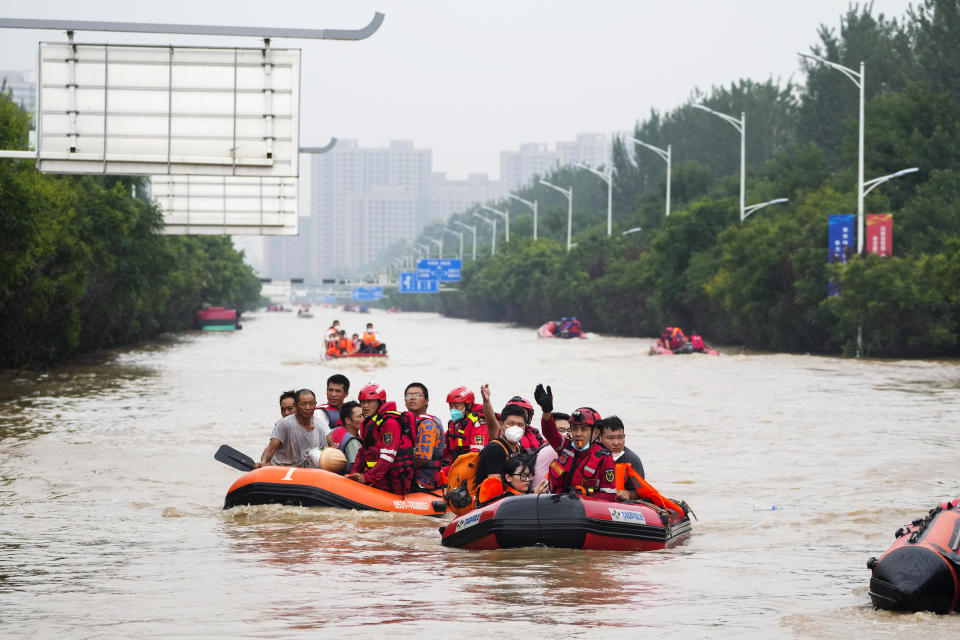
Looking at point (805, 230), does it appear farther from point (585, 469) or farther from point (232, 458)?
point (585, 469)

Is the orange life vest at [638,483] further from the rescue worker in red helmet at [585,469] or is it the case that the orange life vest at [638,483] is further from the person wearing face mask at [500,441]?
the person wearing face mask at [500,441]

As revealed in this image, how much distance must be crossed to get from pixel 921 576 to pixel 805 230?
141 ft

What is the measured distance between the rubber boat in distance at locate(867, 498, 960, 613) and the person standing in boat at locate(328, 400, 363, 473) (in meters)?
6.93

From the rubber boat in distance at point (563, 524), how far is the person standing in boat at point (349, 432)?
3.17 metres

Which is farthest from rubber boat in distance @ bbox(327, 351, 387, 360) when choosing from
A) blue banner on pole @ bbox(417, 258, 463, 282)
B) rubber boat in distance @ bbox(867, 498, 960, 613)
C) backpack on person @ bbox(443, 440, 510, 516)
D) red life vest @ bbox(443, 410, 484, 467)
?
blue banner on pole @ bbox(417, 258, 463, 282)

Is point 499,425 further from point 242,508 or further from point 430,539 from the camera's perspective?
point 242,508

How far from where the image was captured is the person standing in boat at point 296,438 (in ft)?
48.8

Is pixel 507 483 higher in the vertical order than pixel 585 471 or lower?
lower

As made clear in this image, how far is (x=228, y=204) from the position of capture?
34.0m

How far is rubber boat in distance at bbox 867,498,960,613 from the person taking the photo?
921 cm

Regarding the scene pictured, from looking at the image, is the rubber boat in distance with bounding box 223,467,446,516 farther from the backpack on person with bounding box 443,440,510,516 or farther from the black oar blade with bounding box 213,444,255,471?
the black oar blade with bounding box 213,444,255,471

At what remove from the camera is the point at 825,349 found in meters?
50.7

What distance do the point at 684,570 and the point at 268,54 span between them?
40.2 ft

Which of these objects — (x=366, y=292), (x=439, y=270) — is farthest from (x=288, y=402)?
(x=366, y=292)
